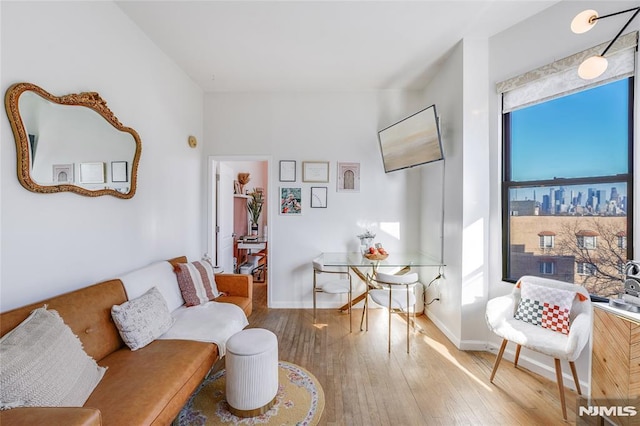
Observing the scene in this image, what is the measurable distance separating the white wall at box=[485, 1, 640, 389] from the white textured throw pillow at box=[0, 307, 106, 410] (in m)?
3.03

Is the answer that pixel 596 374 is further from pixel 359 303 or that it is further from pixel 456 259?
pixel 359 303

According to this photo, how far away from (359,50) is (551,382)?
3324mm

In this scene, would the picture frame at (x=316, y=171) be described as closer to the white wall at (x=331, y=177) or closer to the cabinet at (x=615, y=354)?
the white wall at (x=331, y=177)

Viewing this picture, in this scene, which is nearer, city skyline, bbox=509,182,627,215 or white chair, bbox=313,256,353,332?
city skyline, bbox=509,182,627,215

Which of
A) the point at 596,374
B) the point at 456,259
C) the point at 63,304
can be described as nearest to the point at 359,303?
the point at 456,259

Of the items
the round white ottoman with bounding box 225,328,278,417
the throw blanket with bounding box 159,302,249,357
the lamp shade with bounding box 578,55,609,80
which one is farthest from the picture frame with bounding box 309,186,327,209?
the lamp shade with bounding box 578,55,609,80

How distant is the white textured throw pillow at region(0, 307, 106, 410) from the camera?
3.30ft

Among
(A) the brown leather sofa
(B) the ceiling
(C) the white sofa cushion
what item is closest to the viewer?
(A) the brown leather sofa

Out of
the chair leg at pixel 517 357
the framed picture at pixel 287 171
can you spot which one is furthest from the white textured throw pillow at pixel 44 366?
the chair leg at pixel 517 357

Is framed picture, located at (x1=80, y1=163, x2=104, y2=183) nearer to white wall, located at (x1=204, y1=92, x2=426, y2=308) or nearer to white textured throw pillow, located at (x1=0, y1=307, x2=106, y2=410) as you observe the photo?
white textured throw pillow, located at (x1=0, y1=307, x2=106, y2=410)

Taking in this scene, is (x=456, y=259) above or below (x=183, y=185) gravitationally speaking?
below

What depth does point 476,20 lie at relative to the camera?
224 centimetres

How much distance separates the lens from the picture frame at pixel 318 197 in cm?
348

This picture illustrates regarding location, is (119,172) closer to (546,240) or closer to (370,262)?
(370,262)
